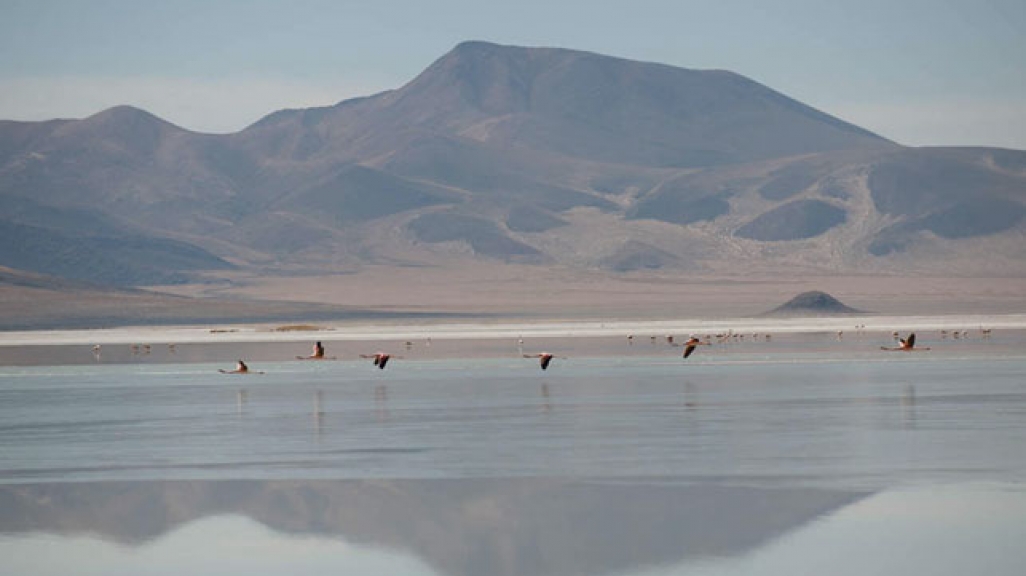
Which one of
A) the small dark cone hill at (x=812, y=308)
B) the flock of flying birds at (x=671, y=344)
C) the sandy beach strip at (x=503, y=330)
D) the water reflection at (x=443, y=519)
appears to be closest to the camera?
the water reflection at (x=443, y=519)

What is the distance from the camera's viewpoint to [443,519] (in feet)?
57.0

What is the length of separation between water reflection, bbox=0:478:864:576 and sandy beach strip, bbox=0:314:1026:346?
141 feet

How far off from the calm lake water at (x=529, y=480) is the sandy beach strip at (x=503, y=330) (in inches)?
1189

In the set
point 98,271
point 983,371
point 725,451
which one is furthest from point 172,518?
point 98,271

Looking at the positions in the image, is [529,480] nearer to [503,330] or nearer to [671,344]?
[671,344]

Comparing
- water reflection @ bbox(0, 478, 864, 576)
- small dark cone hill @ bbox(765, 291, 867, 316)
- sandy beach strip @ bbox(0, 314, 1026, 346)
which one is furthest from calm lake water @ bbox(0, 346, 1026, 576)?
small dark cone hill @ bbox(765, 291, 867, 316)

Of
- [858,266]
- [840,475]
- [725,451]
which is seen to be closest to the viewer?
[840,475]

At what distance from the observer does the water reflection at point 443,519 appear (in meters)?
15.5

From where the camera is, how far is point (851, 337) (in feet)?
189

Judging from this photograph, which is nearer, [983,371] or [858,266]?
[983,371]

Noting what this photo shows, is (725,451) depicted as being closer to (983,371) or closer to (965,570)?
(965,570)

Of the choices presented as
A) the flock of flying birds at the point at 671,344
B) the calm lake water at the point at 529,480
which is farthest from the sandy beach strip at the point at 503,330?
the calm lake water at the point at 529,480

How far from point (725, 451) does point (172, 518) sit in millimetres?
7696

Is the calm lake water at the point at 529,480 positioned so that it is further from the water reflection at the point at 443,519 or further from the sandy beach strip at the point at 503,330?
the sandy beach strip at the point at 503,330
